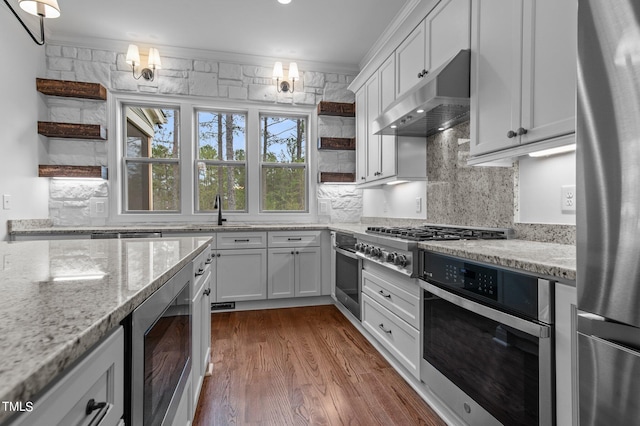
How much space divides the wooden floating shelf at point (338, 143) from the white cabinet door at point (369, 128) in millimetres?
591

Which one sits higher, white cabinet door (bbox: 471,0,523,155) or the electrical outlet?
white cabinet door (bbox: 471,0,523,155)

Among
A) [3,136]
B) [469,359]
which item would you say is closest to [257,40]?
[3,136]

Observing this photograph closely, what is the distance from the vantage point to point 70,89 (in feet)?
11.1

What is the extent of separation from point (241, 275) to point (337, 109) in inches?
88.4

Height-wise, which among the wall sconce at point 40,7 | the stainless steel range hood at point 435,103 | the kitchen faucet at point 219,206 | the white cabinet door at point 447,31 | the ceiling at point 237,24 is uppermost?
the ceiling at point 237,24

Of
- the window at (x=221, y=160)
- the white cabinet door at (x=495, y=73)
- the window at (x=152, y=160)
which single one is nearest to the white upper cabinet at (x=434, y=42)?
the white cabinet door at (x=495, y=73)

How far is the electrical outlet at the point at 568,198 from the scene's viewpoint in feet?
5.25

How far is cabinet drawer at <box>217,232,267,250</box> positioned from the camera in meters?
3.35

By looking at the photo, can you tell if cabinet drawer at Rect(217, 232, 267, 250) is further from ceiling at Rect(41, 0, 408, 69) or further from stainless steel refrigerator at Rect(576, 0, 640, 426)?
stainless steel refrigerator at Rect(576, 0, 640, 426)

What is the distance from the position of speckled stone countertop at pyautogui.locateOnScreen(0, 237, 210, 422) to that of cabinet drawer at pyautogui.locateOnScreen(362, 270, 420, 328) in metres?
1.26

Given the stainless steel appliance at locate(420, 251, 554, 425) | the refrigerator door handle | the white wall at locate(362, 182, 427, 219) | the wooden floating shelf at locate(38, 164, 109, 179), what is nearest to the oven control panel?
the stainless steel appliance at locate(420, 251, 554, 425)

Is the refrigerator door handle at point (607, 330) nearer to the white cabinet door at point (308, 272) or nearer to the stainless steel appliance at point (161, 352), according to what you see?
the stainless steel appliance at point (161, 352)

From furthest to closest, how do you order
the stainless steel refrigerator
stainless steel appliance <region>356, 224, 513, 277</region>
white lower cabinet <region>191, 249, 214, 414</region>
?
stainless steel appliance <region>356, 224, 513, 277</region> → white lower cabinet <region>191, 249, 214, 414</region> → the stainless steel refrigerator

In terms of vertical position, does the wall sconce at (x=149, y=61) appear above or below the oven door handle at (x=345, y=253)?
above
